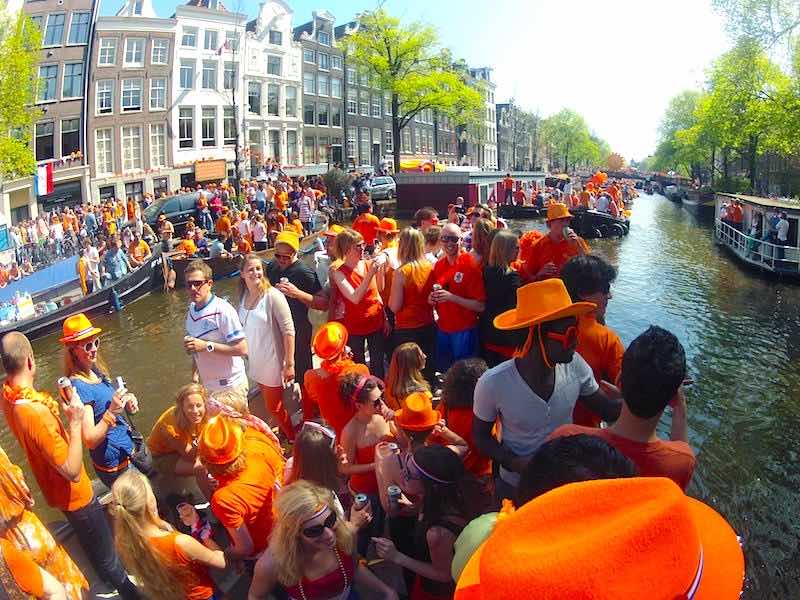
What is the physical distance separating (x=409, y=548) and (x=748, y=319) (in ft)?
41.2

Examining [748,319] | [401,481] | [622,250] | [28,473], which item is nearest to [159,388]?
[28,473]

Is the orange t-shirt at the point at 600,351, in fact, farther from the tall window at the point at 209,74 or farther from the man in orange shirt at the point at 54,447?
the tall window at the point at 209,74

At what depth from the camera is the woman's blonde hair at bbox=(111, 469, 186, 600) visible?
2.57m

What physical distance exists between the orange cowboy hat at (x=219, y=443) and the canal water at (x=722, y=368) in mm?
4340

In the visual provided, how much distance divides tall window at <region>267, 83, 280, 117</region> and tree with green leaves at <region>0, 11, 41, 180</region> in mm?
18727

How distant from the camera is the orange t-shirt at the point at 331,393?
3.71 m

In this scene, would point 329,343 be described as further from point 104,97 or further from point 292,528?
point 104,97

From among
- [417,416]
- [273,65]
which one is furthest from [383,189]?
[417,416]

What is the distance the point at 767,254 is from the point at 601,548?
19.6 metres

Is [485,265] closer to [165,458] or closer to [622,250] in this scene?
[165,458]

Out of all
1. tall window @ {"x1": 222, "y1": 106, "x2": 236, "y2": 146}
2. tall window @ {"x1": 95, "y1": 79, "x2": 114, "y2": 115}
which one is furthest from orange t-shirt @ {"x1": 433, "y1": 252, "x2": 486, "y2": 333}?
tall window @ {"x1": 222, "y1": 106, "x2": 236, "y2": 146}

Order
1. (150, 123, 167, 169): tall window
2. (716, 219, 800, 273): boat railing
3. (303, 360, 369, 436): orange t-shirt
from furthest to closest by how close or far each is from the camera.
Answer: (150, 123, 167, 169): tall window
(716, 219, 800, 273): boat railing
(303, 360, 369, 436): orange t-shirt

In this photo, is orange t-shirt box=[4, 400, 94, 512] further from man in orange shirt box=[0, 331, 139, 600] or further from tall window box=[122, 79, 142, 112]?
tall window box=[122, 79, 142, 112]

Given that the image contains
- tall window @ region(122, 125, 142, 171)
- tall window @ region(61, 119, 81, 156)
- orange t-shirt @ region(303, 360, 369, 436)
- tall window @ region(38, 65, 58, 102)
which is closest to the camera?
orange t-shirt @ region(303, 360, 369, 436)
